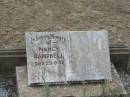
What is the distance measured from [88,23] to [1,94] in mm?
2091

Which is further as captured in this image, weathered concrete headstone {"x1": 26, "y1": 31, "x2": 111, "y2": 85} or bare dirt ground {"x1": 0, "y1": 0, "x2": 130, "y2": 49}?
bare dirt ground {"x1": 0, "y1": 0, "x2": 130, "y2": 49}

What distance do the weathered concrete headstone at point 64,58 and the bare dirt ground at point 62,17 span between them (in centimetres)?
98

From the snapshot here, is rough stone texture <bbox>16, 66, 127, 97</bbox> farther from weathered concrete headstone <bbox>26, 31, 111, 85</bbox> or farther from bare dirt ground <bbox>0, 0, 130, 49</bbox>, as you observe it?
bare dirt ground <bbox>0, 0, 130, 49</bbox>

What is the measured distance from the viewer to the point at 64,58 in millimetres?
5465

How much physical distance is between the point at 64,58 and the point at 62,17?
2.09 meters

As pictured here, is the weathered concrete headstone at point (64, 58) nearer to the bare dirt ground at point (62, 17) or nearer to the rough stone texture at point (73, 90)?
the rough stone texture at point (73, 90)

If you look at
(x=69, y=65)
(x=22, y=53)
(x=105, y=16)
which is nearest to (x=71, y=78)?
(x=69, y=65)

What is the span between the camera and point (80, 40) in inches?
219

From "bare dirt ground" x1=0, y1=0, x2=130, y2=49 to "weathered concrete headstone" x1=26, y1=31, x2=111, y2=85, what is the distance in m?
0.98

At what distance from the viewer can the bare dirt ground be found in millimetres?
6919

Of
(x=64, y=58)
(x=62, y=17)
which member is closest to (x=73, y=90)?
(x=64, y=58)

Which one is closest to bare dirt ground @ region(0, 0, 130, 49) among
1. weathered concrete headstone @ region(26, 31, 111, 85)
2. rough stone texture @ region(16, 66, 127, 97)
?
weathered concrete headstone @ region(26, 31, 111, 85)

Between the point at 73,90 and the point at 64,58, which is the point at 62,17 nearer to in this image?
the point at 64,58

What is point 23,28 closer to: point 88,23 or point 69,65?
point 88,23
